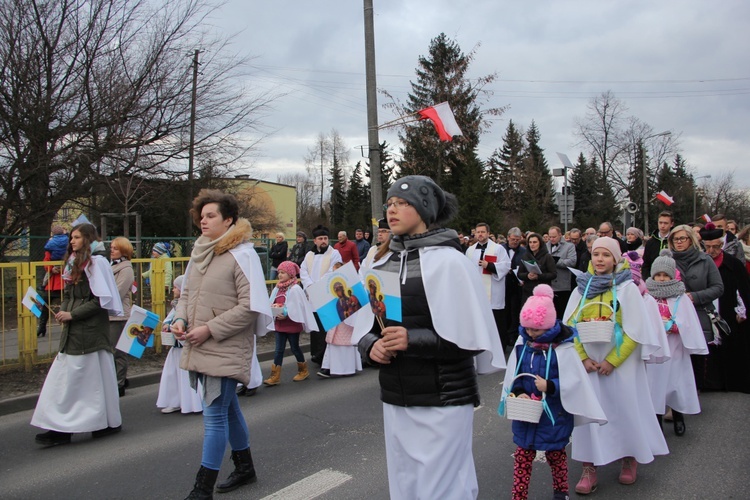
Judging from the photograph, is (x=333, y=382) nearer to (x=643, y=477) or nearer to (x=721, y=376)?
(x=643, y=477)

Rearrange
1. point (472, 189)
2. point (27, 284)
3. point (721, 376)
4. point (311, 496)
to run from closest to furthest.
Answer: point (311, 496) → point (721, 376) → point (27, 284) → point (472, 189)

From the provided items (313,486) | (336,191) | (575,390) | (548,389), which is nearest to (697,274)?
(575,390)

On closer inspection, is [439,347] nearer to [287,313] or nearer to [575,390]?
[575,390]

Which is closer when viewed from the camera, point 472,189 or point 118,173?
point 118,173

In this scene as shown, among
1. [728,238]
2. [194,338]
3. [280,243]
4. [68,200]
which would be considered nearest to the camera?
[194,338]

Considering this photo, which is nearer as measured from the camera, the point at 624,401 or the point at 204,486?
the point at 204,486

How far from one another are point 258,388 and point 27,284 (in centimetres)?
358

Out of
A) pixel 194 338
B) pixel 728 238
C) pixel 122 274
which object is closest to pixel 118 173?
pixel 122 274

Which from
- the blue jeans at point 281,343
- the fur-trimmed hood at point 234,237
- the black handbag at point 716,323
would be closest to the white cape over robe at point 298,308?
the blue jeans at point 281,343

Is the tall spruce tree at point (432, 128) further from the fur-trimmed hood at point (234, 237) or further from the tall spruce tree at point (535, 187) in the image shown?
the fur-trimmed hood at point (234, 237)

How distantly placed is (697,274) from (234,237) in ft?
16.4

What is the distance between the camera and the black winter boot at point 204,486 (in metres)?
3.78

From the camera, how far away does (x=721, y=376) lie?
23.5 ft

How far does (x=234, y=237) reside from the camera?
4.04 meters
